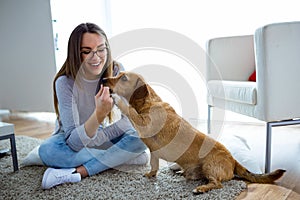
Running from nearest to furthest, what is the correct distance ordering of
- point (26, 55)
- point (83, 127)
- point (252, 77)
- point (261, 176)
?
point (261, 176)
point (83, 127)
point (252, 77)
point (26, 55)

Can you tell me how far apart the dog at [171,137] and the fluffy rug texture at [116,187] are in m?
0.07

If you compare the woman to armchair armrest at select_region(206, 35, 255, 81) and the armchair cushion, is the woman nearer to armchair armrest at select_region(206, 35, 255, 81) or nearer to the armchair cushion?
the armchair cushion

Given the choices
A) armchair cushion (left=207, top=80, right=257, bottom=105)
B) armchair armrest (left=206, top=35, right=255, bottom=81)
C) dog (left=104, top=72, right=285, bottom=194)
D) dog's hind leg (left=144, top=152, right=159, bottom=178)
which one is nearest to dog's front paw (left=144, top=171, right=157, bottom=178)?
dog's hind leg (left=144, top=152, right=159, bottom=178)

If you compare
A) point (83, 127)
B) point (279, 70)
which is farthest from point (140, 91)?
point (279, 70)

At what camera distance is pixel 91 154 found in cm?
144

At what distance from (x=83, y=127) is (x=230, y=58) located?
138 cm

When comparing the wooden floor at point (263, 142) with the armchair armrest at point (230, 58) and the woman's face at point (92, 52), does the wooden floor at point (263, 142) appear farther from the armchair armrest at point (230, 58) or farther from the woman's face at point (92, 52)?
the woman's face at point (92, 52)

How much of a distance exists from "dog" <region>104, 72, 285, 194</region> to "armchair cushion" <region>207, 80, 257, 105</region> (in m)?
0.47

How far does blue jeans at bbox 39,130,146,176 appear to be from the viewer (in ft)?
4.57

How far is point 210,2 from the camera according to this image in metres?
2.54

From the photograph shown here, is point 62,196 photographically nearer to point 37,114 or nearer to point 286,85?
point 286,85

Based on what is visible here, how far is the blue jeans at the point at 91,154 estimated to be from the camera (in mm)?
1394

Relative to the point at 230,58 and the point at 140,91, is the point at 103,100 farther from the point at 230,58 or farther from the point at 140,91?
the point at 230,58

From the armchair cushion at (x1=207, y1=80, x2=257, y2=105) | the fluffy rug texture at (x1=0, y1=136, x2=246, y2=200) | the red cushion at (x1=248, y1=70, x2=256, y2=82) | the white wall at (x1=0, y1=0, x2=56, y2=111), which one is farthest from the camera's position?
the white wall at (x1=0, y1=0, x2=56, y2=111)
